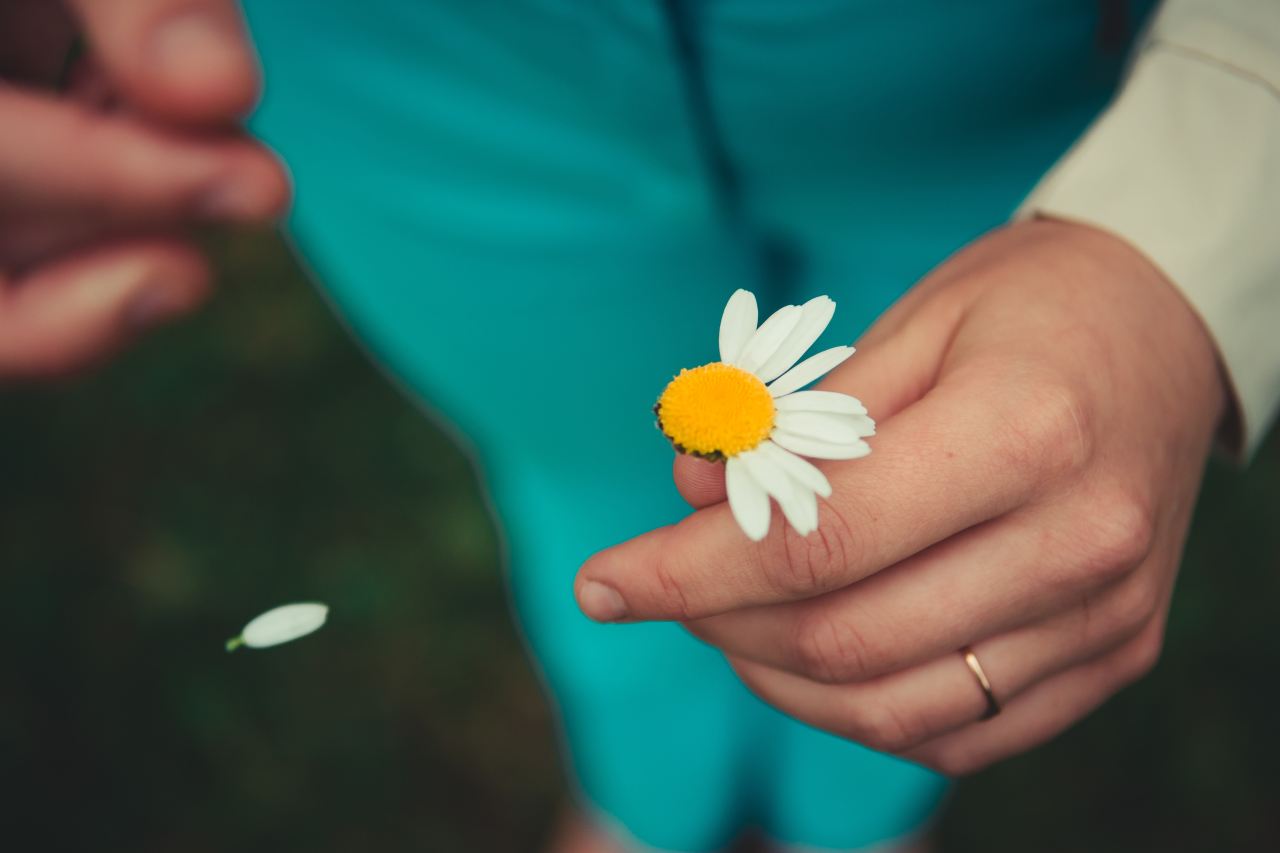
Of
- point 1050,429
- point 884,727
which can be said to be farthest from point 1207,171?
point 884,727

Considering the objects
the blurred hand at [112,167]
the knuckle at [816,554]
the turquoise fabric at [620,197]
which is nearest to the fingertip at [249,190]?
the blurred hand at [112,167]

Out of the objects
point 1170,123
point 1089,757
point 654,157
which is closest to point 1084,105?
point 1170,123

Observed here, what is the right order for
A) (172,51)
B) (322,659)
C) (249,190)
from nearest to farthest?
(172,51) < (249,190) < (322,659)

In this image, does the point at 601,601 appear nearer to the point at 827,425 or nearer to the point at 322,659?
the point at 827,425

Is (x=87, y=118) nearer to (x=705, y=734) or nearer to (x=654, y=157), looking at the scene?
(x=654, y=157)

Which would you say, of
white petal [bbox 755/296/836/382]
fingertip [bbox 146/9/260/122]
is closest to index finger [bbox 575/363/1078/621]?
white petal [bbox 755/296/836/382]
